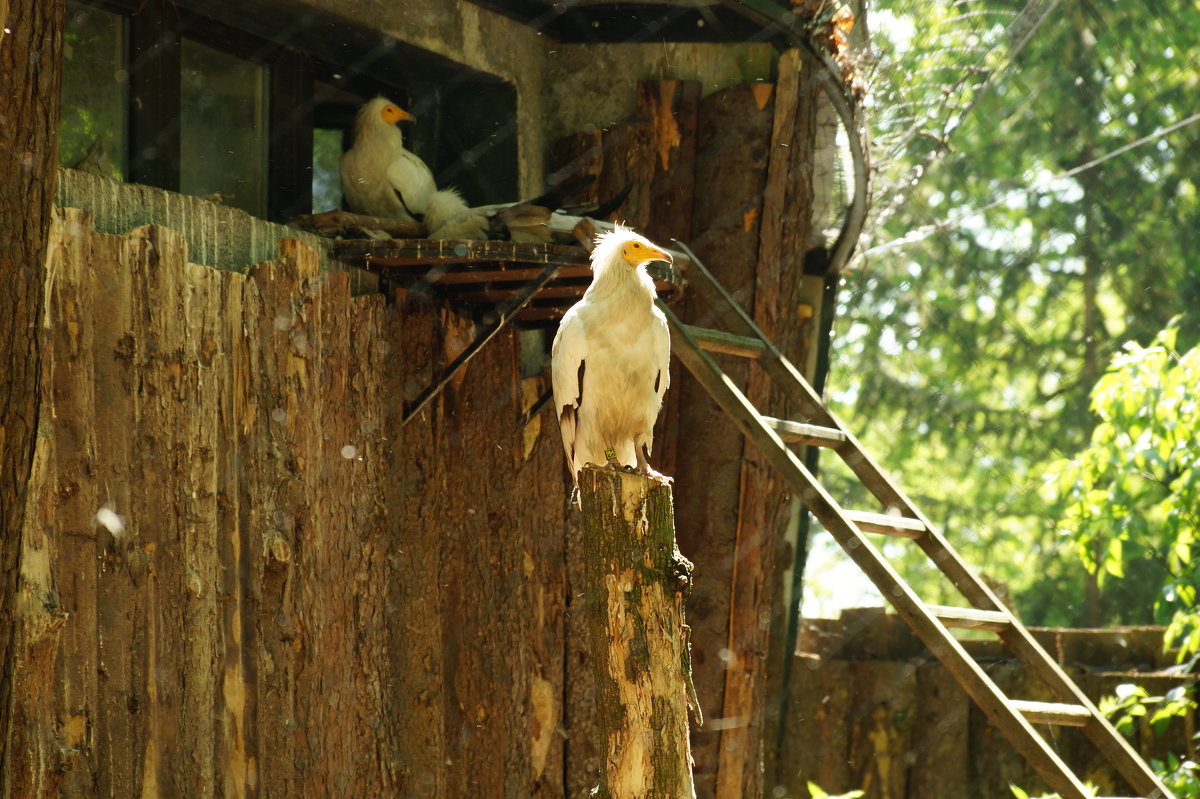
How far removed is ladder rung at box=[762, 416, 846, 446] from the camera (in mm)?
5570

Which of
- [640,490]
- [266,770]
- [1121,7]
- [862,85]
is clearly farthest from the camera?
[1121,7]

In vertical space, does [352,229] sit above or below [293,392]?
above

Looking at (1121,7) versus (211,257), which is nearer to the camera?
(211,257)

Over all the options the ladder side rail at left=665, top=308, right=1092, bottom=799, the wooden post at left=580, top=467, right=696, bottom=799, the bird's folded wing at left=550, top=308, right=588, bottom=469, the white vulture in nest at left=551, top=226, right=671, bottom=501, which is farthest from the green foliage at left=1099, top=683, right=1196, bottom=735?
the wooden post at left=580, top=467, right=696, bottom=799

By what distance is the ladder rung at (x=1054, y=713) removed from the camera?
203 inches

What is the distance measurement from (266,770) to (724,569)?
2800mm

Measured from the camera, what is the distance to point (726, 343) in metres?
5.96

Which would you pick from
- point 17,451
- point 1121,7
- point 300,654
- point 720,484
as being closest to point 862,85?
point 720,484

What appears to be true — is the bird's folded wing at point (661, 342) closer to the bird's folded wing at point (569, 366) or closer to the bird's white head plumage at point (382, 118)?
the bird's folded wing at point (569, 366)

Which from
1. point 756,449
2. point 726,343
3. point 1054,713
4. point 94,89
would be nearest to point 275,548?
point 94,89

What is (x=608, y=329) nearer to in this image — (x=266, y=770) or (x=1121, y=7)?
(x=266, y=770)

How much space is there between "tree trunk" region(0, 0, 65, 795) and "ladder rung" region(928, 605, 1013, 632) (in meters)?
3.40

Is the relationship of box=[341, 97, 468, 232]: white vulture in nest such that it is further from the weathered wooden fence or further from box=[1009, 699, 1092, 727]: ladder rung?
the weathered wooden fence

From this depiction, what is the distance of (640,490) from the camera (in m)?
4.19
